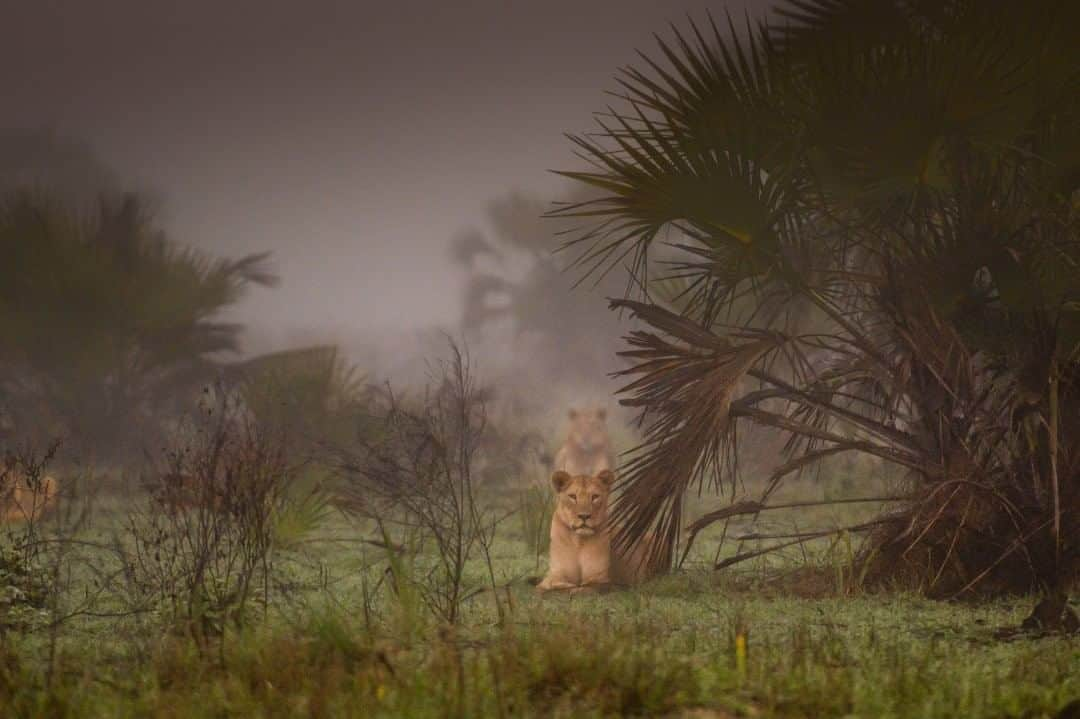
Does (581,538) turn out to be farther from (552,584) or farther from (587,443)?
(587,443)

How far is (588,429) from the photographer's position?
12969 millimetres

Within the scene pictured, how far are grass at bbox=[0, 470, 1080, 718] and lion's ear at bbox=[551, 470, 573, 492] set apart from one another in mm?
1133

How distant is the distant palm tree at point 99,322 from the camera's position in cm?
1859

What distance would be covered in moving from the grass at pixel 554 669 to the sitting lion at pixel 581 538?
100 centimetres

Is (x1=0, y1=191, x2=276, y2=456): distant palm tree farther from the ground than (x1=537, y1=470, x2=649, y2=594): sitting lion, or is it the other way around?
(x1=0, y1=191, x2=276, y2=456): distant palm tree

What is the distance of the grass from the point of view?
3730 mm

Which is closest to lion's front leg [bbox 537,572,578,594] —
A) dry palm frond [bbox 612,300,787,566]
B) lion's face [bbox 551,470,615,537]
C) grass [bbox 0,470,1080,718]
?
lion's face [bbox 551,470,615,537]

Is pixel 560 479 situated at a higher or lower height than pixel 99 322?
lower

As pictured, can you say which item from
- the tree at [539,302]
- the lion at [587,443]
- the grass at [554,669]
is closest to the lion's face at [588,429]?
the lion at [587,443]

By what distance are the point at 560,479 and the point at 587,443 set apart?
6.11 metres

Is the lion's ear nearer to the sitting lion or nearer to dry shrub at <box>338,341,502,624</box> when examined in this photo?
the sitting lion

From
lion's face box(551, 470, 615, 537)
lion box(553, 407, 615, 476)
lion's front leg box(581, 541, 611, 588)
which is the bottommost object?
lion's front leg box(581, 541, 611, 588)

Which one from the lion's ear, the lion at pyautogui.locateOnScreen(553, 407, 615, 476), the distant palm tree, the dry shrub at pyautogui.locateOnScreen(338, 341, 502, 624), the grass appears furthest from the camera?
the distant palm tree

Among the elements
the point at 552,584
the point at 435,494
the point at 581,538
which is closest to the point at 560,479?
the point at 581,538
